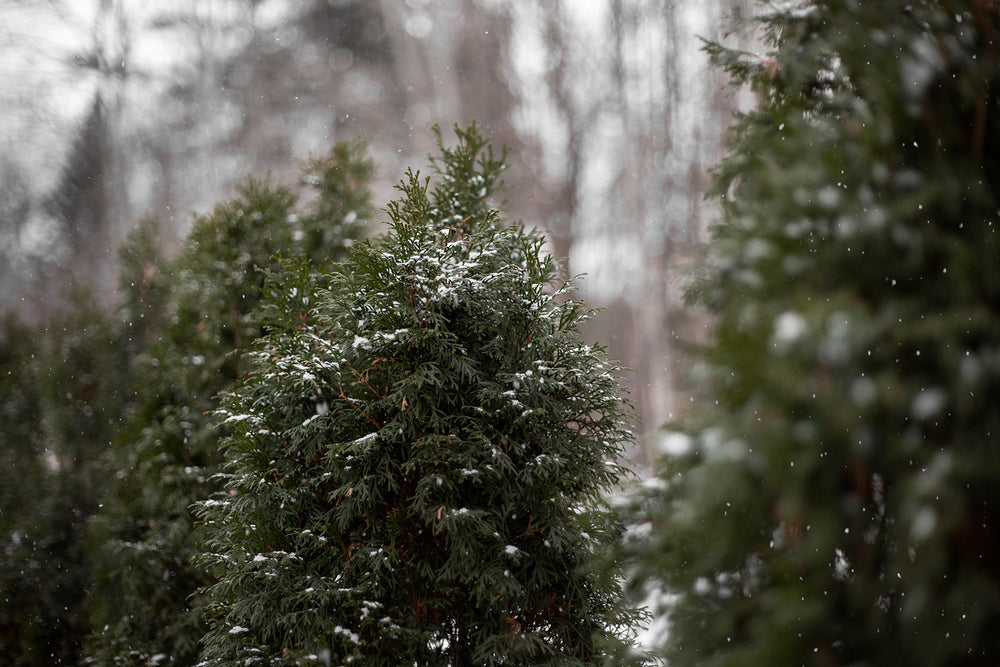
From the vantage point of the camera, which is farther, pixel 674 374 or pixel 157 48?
pixel 157 48

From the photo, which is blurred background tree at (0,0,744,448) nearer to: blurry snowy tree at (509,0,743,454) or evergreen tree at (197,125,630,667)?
blurry snowy tree at (509,0,743,454)

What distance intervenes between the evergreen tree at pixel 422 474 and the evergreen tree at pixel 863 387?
4.51 feet

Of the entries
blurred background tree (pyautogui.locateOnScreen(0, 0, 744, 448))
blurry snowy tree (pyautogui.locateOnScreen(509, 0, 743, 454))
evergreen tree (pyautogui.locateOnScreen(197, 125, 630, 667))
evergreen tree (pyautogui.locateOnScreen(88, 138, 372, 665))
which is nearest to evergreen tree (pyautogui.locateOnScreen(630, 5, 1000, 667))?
evergreen tree (pyautogui.locateOnScreen(197, 125, 630, 667))

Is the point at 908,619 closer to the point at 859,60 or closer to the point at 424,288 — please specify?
the point at 859,60

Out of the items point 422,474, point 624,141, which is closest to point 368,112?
point 624,141

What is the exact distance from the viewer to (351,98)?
568 inches

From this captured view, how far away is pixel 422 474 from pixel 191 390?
113 inches

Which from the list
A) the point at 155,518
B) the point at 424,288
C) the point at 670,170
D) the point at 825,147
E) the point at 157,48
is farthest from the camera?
the point at 157,48

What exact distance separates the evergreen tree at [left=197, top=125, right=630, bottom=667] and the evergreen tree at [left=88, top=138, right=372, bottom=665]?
1.91m

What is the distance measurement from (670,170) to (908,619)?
11096mm

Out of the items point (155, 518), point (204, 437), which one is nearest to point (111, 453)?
point (155, 518)

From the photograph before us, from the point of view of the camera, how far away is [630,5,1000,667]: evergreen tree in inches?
35.7

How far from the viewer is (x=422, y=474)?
97.0 inches

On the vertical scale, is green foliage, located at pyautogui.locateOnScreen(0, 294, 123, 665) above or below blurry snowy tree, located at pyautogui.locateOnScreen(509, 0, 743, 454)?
below
